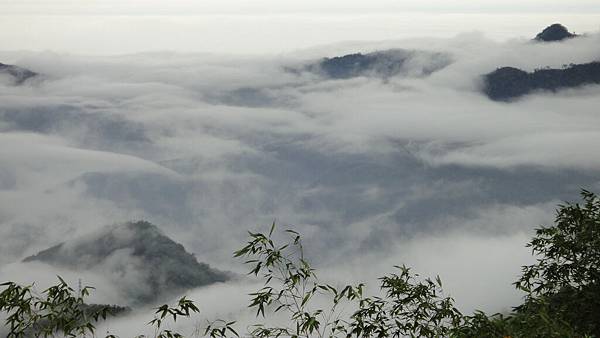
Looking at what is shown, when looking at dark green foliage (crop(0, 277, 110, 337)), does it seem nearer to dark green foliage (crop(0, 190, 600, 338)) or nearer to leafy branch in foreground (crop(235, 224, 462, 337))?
dark green foliage (crop(0, 190, 600, 338))

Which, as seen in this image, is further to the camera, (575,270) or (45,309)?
(575,270)

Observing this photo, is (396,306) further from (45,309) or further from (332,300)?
(45,309)

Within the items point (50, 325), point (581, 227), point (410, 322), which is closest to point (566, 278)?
point (581, 227)

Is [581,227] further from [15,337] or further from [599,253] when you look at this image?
[15,337]

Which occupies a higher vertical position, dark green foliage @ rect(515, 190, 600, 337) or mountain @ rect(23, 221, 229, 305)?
dark green foliage @ rect(515, 190, 600, 337)

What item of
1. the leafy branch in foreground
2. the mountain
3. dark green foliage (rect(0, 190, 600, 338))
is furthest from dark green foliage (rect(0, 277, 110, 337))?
the mountain

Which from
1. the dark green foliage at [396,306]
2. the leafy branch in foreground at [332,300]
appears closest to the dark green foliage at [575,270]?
the dark green foliage at [396,306]

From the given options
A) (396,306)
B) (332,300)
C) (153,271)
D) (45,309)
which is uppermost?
(45,309)

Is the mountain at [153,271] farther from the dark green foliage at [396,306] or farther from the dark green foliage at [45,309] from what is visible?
the dark green foliage at [45,309]

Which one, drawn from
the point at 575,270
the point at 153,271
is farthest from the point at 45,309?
the point at 153,271

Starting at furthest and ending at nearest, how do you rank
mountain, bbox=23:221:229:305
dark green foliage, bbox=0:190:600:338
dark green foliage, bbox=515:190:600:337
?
mountain, bbox=23:221:229:305
dark green foliage, bbox=515:190:600:337
dark green foliage, bbox=0:190:600:338

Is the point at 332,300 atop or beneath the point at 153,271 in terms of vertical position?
atop

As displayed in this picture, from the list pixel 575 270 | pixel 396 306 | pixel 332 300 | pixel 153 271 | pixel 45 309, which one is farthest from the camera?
pixel 153 271

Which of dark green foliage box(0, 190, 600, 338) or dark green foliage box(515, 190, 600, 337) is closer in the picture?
dark green foliage box(0, 190, 600, 338)
